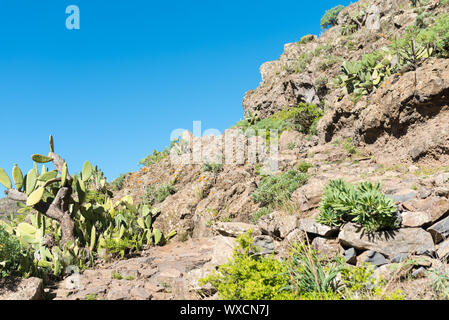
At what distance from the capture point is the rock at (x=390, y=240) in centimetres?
503

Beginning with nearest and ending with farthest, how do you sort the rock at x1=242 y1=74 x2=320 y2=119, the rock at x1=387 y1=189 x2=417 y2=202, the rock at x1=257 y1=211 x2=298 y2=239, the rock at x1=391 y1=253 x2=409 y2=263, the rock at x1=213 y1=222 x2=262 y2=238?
the rock at x1=391 y1=253 x2=409 y2=263 → the rock at x1=387 y1=189 x2=417 y2=202 → the rock at x1=257 y1=211 x2=298 y2=239 → the rock at x1=213 y1=222 x2=262 y2=238 → the rock at x1=242 y1=74 x2=320 y2=119

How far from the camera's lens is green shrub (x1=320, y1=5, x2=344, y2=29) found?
36031mm

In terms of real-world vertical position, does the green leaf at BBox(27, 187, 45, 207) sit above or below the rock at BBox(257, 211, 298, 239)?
above

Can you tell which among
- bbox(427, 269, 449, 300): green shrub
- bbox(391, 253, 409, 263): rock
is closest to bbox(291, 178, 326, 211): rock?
bbox(391, 253, 409, 263): rock

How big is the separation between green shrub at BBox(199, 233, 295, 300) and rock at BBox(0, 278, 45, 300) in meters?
3.01

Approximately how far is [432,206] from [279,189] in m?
4.71

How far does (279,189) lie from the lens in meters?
9.74

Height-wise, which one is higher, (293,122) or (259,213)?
(293,122)

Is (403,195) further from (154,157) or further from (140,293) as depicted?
(154,157)

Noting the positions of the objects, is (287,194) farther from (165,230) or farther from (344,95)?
(344,95)

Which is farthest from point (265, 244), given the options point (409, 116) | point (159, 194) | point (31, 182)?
point (159, 194)

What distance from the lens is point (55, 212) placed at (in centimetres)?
858

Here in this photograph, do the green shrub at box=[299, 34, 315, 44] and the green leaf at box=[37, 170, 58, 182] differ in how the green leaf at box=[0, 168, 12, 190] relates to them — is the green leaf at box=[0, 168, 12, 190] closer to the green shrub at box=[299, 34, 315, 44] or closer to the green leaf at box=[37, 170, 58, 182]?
the green leaf at box=[37, 170, 58, 182]
